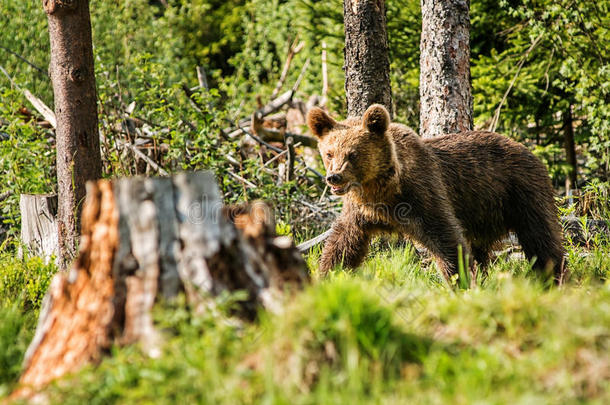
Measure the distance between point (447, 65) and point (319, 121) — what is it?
1.42 metres

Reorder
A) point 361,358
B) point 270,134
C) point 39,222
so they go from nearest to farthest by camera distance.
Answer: point 361,358, point 39,222, point 270,134

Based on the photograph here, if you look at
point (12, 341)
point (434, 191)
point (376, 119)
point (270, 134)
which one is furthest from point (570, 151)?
point (12, 341)

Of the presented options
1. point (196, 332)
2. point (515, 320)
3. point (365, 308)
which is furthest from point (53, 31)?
point (515, 320)

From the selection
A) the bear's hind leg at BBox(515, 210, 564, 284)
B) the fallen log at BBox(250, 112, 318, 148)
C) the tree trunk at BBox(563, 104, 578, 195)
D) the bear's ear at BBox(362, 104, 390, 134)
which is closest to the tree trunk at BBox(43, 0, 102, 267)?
the bear's ear at BBox(362, 104, 390, 134)

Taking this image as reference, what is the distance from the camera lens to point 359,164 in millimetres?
4293

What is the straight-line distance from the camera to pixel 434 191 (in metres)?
4.32

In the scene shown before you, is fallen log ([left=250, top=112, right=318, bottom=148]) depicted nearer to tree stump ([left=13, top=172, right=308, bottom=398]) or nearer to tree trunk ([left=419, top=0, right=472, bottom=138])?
tree trunk ([left=419, top=0, right=472, bottom=138])

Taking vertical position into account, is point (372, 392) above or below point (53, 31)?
below

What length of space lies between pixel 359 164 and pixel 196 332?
2.29 m

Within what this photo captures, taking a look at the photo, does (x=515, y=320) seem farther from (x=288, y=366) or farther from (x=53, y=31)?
(x=53, y=31)

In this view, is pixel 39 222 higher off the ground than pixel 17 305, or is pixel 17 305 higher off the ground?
pixel 39 222

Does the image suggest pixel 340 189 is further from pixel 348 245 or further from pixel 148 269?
pixel 148 269

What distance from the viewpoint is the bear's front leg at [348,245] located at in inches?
174

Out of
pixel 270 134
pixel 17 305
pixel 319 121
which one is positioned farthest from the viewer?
pixel 270 134
